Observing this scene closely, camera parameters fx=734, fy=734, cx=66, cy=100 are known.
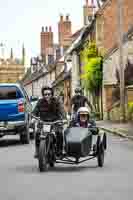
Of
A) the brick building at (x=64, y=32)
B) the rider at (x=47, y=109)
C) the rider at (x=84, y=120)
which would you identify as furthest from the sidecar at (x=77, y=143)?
the brick building at (x=64, y=32)

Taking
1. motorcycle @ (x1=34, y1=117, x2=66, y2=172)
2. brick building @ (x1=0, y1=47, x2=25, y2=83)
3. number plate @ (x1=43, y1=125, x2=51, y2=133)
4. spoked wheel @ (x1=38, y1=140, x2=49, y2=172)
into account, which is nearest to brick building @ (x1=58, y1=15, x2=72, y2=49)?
motorcycle @ (x1=34, y1=117, x2=66, y2=172)

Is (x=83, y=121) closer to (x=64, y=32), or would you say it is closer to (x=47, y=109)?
(x=47, y=109)

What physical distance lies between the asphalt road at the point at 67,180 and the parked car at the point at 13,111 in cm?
566

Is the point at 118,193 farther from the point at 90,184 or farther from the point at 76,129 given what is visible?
the point at 76,129

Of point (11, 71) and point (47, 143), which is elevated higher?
point (11, 71)

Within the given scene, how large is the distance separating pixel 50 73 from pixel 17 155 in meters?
92.7

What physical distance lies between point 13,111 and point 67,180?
1134cm

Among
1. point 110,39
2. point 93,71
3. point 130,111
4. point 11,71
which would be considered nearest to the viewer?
point 130,111

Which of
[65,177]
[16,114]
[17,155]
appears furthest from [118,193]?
[16,114]

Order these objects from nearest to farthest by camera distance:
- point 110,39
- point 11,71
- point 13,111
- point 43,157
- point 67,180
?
1. point 67,180
2. point 43,157
3. point 13,111
4. point 110,39
5. point 11,71

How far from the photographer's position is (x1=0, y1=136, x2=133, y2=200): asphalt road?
10.9 metres

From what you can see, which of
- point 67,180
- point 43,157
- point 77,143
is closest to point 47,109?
point 77,143

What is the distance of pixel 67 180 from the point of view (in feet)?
42.6

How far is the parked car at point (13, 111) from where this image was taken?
24094 mm
